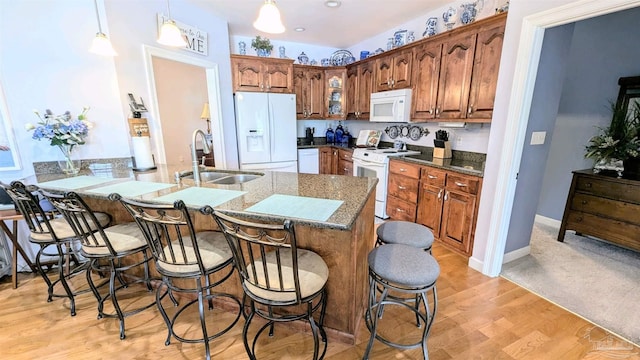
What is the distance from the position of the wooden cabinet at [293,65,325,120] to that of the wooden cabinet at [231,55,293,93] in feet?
1.09

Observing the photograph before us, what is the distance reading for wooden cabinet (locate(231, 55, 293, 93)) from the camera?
3.96 meters

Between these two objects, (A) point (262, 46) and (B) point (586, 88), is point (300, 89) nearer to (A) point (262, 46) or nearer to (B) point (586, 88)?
(A) point (262, 46)

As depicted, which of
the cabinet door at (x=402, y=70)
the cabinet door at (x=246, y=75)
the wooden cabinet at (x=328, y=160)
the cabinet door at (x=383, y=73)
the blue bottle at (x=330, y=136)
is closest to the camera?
the cabinet door at (x=402, y=70)

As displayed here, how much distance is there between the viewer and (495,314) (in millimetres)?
1946

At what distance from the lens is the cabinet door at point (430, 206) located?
2908 millimetres

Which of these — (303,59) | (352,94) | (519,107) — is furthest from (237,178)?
(303,59)

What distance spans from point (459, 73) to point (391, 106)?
3.21ft

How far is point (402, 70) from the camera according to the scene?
11.4ft

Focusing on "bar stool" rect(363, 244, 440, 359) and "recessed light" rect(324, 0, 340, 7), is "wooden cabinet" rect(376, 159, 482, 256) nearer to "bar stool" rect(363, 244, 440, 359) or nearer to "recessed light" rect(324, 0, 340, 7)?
"bar stool" rect(363, 244, 440, 359)

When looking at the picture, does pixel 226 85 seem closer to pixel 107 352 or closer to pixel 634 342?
pixel 107 352

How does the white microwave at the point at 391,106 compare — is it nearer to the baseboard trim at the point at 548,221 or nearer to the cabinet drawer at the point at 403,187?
the cabinet drawer at the point at 403,187

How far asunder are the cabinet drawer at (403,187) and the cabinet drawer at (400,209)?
63mm

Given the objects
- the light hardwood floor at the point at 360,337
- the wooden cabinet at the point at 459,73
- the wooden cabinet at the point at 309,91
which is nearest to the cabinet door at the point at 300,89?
the wooden cabinet at the point at 309,91

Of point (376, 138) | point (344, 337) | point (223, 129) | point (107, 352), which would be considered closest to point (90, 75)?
point (223, 129)
